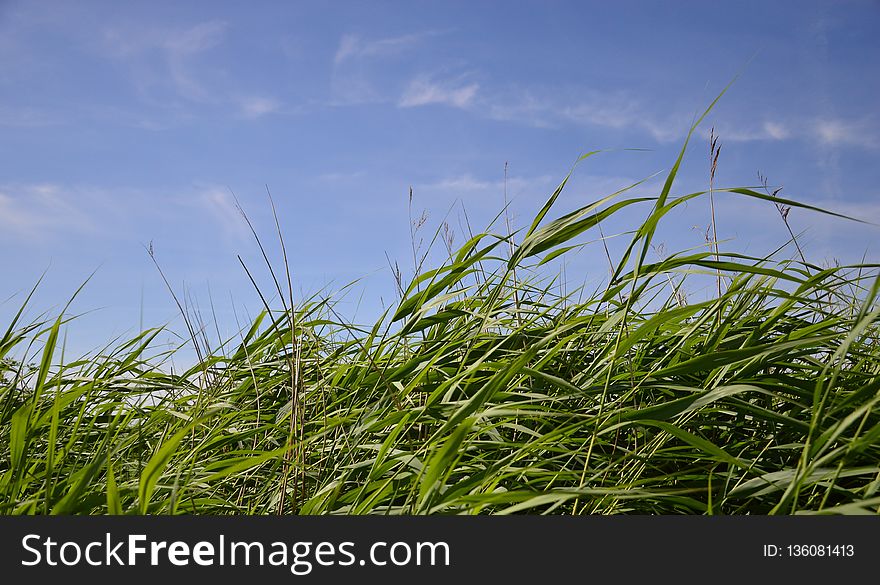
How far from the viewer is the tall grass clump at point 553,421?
1.21 metres

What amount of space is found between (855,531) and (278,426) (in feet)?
Result: 4.56

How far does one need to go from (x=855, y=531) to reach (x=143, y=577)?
1.23m

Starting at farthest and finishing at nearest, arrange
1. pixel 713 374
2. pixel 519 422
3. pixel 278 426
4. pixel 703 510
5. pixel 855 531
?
pixel 278 426
pixel 519 422
pixel 713 374
pixel 703 510
pixel 855 531

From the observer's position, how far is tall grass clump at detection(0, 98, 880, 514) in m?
1.21

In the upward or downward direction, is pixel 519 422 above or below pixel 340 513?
above

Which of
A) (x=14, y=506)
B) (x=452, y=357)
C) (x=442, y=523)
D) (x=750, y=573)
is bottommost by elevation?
(x=750, y=573)

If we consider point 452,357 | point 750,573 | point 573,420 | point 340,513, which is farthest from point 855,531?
point 452,357

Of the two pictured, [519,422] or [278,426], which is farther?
[278,426]

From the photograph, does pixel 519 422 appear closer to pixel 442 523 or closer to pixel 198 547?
pixel 442 523

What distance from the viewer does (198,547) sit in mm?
1166

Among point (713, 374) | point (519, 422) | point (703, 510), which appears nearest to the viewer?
point (703, 510)

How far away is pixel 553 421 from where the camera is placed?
1.58 m

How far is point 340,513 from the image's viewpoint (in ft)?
4.38

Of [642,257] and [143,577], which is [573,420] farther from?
[143,577]
